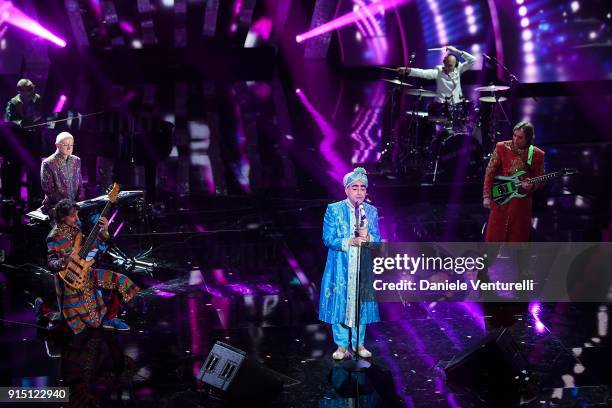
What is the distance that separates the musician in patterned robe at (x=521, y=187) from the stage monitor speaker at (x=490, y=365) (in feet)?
7.89

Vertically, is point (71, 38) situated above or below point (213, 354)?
above

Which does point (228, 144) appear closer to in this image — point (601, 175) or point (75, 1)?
point (601, 175)

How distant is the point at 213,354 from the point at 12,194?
5.94 m

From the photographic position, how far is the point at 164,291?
892cm

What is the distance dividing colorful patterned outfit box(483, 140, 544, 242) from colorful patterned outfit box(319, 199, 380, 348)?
7.71ft

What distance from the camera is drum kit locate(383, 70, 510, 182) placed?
43.0 ft

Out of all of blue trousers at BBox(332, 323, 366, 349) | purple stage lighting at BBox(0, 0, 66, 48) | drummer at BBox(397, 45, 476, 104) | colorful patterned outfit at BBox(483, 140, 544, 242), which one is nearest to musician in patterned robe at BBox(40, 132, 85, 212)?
blue trousers at BBox(332, 323, 366, 349)

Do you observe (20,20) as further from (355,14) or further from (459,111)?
(459,111)

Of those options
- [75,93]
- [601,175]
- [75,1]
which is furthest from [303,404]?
[75,1]

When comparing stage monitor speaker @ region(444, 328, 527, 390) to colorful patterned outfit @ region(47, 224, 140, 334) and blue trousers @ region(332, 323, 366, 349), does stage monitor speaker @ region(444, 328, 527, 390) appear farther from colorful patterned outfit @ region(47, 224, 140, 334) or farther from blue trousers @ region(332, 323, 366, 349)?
colorful patterned outfit @ region(47, 224, 140, 334)

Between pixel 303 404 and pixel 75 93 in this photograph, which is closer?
pixel 303 404

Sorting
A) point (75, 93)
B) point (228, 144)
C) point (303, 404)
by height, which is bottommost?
point (303, 404)

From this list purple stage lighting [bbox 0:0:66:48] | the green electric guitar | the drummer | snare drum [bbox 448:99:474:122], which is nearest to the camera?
the green electric guitar

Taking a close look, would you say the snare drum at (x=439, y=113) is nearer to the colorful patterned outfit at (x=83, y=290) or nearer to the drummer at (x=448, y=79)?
the drummer at (x=448, y=79)
